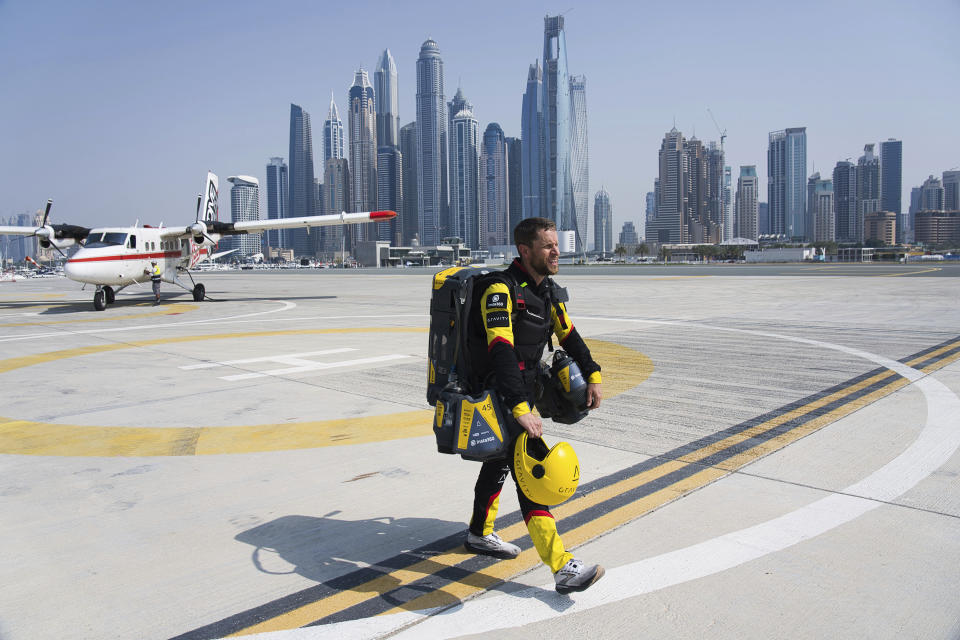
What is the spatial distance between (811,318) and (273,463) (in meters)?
14.9

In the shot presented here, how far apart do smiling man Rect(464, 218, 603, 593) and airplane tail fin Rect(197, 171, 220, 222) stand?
1248 inches

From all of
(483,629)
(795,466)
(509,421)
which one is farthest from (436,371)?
(795,466)

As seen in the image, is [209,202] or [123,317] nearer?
[123,317]

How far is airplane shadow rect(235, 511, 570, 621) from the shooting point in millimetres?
3582

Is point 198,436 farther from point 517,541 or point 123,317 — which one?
point 123,317

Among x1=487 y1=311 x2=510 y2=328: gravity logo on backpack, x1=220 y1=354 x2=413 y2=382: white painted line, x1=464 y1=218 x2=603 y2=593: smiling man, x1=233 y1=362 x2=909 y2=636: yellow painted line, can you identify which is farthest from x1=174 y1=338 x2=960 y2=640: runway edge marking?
x1=220 y1=354 x2=413 y2=382: white painted line

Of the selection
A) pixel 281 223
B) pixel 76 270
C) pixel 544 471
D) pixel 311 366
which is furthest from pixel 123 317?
pixel 544 471

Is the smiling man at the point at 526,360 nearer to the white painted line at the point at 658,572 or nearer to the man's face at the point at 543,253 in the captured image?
the man's face at the point at 543,253

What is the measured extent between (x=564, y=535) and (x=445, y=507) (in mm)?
989

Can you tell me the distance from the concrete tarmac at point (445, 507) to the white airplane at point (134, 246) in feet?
44.4

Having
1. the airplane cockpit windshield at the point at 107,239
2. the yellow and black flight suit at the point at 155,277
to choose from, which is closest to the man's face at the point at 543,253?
the airplane cockpit windshield at the point at 107,239

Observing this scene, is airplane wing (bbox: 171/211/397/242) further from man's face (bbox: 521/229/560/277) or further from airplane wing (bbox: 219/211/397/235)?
man's face (bbox: 521/229/560/277)

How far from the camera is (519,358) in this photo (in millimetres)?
3834

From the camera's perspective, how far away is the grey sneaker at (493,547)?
3.97 meters
